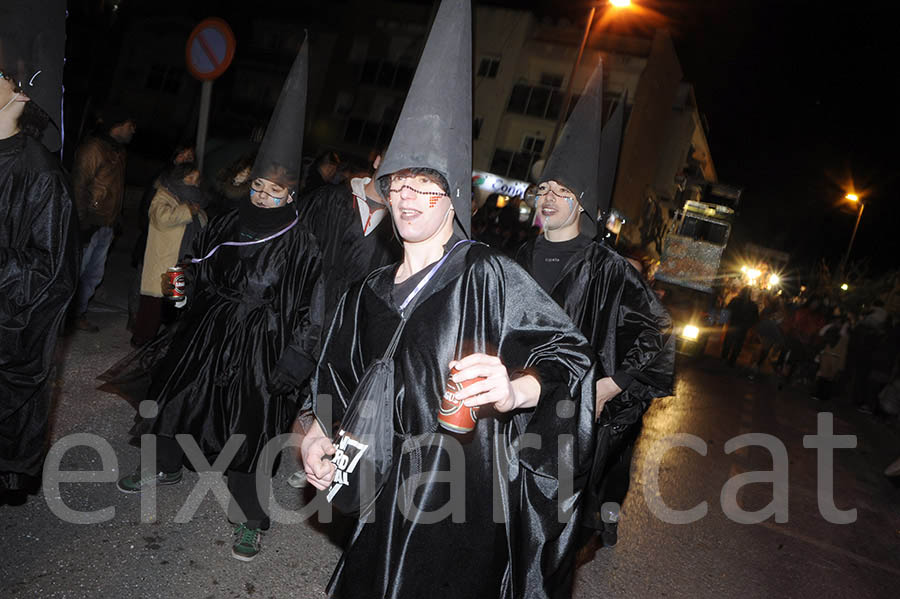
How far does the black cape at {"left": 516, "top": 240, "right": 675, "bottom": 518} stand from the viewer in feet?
12.6

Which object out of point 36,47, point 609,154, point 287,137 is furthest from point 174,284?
point 609,154

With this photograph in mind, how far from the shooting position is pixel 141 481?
13.5 feet

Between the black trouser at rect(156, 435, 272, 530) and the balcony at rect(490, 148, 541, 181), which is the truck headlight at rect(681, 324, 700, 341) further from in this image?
the balcony at rect(490, 148, 541, 181)

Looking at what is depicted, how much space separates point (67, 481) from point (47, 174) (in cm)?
194

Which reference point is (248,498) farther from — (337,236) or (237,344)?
(337,236)

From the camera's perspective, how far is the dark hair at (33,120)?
3072 mm

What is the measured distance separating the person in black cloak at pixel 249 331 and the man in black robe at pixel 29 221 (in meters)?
0.78

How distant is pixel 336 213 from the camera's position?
190 inches

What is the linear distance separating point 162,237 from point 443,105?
17.2 ft

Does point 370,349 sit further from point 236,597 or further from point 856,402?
point 856,402

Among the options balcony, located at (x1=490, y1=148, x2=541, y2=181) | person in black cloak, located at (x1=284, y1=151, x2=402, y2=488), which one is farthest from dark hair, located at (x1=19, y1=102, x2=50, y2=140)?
balcony, located at (x1=490, y1=148, x2=541, y2=181)

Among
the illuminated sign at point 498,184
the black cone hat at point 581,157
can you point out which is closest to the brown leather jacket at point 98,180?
the black cone hat at point 581,157

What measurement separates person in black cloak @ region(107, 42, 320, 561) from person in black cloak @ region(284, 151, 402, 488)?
2.59 feet

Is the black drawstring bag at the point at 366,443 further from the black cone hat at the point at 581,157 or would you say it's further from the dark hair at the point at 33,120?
the dark hair at the point at 33,120
